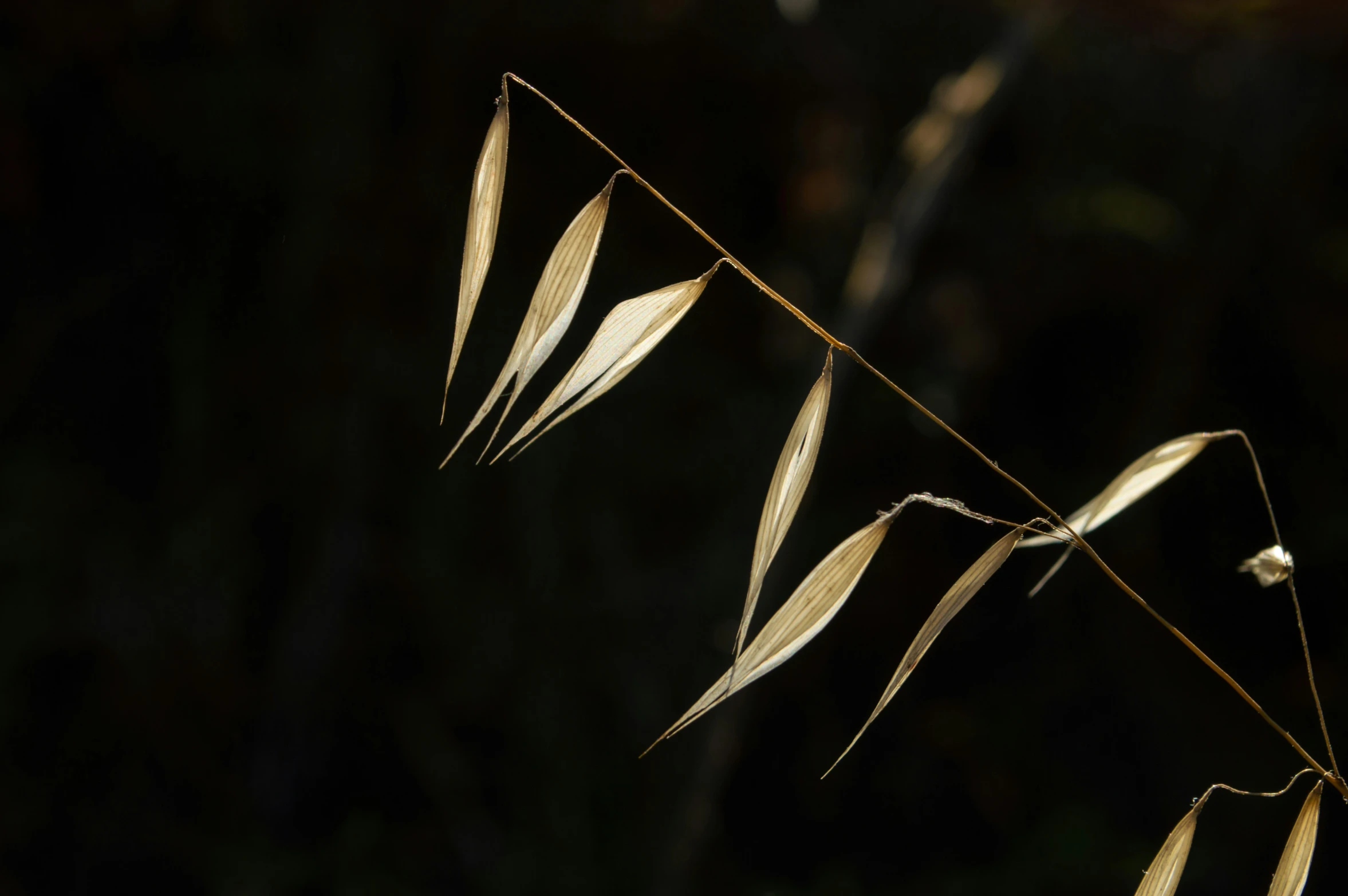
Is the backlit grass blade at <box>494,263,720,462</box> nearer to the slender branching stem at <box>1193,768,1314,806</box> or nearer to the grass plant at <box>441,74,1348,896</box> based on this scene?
the grass plant at <box>441,74,1348,896</box>

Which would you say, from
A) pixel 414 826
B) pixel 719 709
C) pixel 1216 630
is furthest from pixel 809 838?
pixel 1216 630

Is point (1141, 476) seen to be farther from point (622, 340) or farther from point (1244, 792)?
point (622, 340)

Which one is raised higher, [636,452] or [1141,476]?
[636,452]

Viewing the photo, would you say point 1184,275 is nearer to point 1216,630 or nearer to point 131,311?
point 1216,630

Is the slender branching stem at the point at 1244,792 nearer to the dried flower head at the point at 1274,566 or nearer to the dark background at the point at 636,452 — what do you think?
the dried flower head at the point at 1274,566

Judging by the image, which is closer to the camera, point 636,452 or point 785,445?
point 785,445

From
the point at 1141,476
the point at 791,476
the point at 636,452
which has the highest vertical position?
the point at 636,452

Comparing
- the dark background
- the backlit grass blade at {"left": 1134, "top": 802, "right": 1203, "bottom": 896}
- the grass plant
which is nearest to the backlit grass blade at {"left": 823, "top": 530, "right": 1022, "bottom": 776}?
the grass plant

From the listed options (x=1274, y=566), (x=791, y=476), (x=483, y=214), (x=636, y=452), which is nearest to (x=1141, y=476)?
(x=1274, y=566)
